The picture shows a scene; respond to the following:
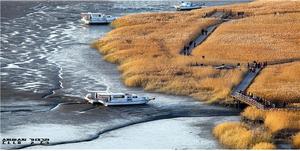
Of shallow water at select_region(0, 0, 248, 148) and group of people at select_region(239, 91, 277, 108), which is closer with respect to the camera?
shallow water at select_region(0, 0, 248, 148)

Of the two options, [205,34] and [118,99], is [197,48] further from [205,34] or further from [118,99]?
[118,99]

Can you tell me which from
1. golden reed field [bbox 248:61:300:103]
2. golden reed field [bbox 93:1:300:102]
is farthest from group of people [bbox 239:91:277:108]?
golden reed field [bbox 93:1:300:102]

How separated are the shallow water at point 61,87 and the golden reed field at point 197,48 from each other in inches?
84.7

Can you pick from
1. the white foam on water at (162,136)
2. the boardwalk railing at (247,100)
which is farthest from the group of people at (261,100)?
the white foam on water at (162,136)

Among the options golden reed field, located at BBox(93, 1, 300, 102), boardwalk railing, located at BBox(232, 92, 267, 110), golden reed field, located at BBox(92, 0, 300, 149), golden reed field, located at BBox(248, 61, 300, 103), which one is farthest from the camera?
golden reed field, located at BBox(93, 1, 300, 102)

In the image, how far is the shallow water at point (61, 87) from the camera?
52406mm

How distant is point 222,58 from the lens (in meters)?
75.6

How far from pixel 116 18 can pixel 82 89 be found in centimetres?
5566

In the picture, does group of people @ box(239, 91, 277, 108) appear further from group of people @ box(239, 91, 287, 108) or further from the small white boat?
the small white boat

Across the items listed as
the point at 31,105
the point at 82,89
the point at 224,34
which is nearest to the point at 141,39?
the point at 224,34

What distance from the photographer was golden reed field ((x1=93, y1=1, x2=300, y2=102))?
64.5 m

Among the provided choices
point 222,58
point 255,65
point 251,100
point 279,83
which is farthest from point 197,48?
point 251,100

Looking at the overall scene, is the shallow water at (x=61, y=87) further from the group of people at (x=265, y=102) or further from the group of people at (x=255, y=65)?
the group of people at (x=255, y=65)

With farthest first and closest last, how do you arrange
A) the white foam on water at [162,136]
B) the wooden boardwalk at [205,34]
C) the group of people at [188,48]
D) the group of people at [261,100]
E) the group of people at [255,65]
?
the wooden boardwalk at [205,34], the group of people at [188,48], the group of people at [255,65], the group of people at [261,100], the white foam on water at [162,136]
